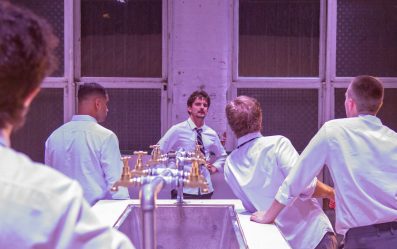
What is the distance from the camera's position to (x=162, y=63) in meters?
4.37

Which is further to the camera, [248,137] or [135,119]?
[135,119]

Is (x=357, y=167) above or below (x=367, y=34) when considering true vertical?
below

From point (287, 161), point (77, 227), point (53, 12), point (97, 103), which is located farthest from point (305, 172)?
point (53, 12)

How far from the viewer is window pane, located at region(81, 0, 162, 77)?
4.36 m

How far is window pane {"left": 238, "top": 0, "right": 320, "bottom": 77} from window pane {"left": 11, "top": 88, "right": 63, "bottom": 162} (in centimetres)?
155

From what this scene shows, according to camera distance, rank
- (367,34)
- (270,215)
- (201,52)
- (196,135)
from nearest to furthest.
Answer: (270,215) < (196,135) < (201,52) < (367,34)

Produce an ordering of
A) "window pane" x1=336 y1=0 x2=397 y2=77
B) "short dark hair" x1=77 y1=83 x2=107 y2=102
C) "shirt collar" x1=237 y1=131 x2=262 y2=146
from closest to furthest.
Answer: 1. "shirt collar" x1=237 y1=131 x2=262 y2=146
2. "short dark hair" x1=77 y1=83 x2=107 y2=102
3. "window pane" x1=336 y1=0 x2=397 y2=77

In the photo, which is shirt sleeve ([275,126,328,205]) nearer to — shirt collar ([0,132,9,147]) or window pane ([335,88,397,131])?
shirt collar ([0,132,9,147])

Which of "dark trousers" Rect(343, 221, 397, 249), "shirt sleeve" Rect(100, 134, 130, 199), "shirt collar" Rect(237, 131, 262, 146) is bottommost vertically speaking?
"dark trousers" Rect(343, 221, 397, 249)

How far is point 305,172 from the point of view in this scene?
2.03 metres

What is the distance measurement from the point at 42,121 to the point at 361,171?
3.02 meters

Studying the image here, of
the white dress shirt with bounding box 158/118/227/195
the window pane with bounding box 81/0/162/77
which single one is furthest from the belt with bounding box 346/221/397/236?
the window pane with bounding box 81/0/162/77

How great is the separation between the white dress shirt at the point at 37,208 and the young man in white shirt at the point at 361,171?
1369 mm

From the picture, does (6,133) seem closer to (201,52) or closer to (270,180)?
(270,180)
